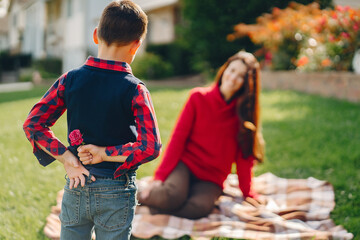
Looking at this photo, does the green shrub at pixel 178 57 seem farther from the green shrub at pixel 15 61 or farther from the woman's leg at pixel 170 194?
the green shrub at pixel 15 61

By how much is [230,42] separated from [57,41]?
15334 millimetres

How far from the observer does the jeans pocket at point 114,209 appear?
71.7 inches

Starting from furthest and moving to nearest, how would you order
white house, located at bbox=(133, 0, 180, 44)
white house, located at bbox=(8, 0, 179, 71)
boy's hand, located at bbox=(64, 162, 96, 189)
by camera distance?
white house, located at bbox=(8, 0, 179, 71)
white house, located at bbox=(133, 0, 180, 44)
boy's hand, located at bbox=(64, 162, 96, 189)

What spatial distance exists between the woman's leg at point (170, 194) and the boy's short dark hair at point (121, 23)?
75.1 inches

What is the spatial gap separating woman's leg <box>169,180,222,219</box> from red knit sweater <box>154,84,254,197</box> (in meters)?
0.16

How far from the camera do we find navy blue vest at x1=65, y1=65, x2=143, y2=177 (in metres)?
1.75

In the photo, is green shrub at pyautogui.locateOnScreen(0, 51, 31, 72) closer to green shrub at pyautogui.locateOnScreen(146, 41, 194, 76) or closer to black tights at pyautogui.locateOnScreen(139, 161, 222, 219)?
green shrub at pyautogui.locateOnScreen(146, 41, 194, 76)

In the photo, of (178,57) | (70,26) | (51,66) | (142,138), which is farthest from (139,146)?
(70,26)

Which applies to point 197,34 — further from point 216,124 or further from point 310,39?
point 216,124

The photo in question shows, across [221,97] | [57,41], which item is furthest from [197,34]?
[57,41]

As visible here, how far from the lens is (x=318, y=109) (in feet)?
21.6

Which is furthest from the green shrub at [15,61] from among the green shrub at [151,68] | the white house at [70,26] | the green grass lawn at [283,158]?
the green grass lawn at [283,158]

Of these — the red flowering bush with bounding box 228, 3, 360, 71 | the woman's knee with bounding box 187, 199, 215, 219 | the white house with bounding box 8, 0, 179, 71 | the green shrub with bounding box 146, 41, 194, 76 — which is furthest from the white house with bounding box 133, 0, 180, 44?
the woman's knee with bounding box 187, 199, 215, 219

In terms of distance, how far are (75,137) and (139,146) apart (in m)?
0.28
